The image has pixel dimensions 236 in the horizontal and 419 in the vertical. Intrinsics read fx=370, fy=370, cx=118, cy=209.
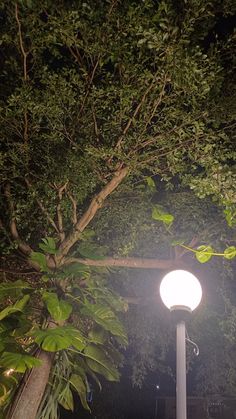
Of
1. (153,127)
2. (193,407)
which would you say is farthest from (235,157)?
(193,407)

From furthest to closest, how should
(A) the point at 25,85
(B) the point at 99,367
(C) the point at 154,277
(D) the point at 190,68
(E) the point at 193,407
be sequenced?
(E) the point at 193,407 → (C) the point at 154,277 → (B) the point at 99,367 → (A) the point at 25,85 → (D) the point at 190,68

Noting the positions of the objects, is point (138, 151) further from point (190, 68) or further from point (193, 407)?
point (193, 407)

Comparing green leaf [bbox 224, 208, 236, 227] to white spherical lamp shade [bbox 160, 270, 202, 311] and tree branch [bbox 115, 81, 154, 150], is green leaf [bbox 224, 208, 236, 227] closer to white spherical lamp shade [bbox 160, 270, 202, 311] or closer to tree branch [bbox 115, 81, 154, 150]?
white spherical lamp shade [bbox 160, 270, 202, 311]

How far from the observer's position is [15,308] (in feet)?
11.9

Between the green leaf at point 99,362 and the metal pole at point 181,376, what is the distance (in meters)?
1.70

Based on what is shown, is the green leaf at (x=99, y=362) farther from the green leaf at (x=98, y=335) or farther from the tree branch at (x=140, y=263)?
the tree branch at (x=140, y=263)

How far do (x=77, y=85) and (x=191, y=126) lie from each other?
4.12ft

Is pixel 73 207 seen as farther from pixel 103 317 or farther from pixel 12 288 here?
pixel 103 317

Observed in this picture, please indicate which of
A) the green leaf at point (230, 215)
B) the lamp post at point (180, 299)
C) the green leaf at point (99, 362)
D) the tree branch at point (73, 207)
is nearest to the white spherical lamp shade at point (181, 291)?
A: the lamp post at point (180, 299)

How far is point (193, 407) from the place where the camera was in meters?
20.6

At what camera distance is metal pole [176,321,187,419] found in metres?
2.49

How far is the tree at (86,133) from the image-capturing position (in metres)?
3.41

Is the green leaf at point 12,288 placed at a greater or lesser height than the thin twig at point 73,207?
lesser

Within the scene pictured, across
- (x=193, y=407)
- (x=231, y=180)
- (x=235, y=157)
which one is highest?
(x=235, y=157)
